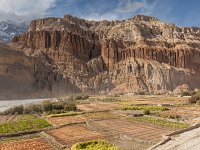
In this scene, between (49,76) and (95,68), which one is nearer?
(49,76)

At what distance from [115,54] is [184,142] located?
105159 millimetres

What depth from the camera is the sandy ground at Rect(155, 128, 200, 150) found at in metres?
14.7

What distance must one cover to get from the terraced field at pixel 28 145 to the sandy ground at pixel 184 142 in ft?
26.2

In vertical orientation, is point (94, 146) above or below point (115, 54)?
below

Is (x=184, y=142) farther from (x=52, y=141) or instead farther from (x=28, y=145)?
(x=28, y=145)

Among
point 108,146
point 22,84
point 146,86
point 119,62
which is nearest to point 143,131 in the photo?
point 108,146

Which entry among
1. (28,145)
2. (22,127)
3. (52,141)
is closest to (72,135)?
(52,141)

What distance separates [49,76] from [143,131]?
78.3 meters

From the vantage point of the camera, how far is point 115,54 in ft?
396

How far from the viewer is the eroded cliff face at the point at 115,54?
10762 cm

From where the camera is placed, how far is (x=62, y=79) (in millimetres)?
101750

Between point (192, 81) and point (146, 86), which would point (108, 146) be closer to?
point (146, 86)

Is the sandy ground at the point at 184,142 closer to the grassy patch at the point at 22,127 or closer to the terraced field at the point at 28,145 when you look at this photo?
the terraced field at the point at 28,145

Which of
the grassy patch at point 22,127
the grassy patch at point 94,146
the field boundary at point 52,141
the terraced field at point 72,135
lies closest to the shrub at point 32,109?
the grassy patch at point 22,127
